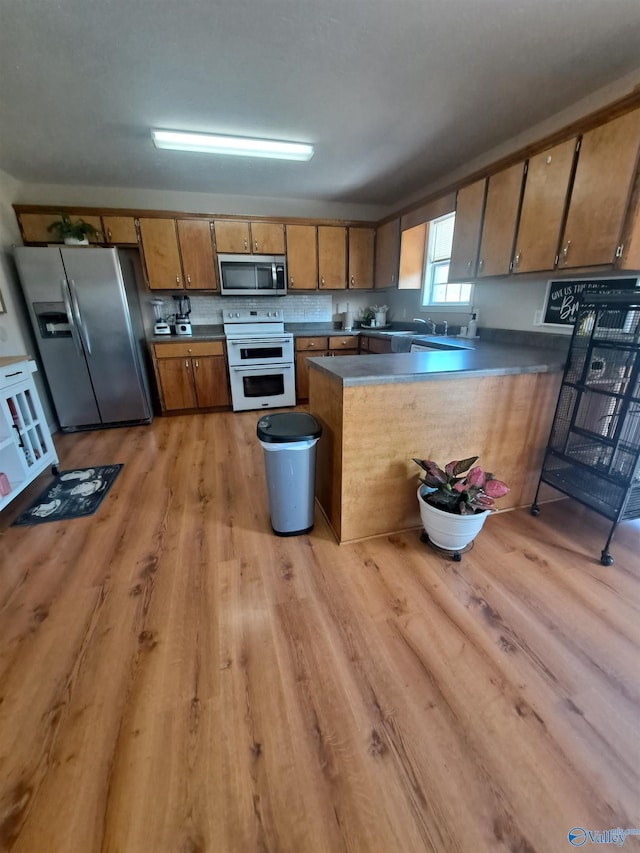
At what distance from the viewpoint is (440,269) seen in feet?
12.0

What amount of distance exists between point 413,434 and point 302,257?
3.26 metres

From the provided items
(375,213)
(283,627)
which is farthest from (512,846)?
(375,213)

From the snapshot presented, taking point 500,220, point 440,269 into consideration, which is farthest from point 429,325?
point 500,220

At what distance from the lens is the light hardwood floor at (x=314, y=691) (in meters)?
0.86

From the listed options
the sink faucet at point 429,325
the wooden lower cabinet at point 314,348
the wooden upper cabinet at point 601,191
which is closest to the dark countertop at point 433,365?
the wooden upper cabinet at point 601,191

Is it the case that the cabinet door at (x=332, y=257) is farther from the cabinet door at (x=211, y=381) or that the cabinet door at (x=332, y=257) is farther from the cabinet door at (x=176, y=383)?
the cabinet door at (x=176, y=383)

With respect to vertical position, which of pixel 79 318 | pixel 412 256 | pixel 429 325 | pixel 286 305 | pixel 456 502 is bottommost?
pixel 456 502

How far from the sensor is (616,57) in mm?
1719

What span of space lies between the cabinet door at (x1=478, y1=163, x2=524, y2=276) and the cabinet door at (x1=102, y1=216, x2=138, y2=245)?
344 cm

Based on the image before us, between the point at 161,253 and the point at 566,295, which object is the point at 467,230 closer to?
the point at 566,295

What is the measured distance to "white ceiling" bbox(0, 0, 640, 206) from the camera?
1.44 metres

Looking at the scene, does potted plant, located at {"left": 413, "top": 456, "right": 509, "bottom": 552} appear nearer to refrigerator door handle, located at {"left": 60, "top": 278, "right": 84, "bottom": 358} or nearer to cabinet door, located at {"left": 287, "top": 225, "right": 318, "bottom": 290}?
cabinet door, located at {"left": 287, "top": 225, "right": 318, "bottom": 290}

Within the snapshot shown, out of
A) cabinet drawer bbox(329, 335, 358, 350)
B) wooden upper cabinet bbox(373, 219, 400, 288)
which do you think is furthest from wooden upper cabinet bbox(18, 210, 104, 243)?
wooden upper cabinet bbox(373, 219, 400, 288)

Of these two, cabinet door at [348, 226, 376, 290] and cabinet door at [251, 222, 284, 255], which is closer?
cabinet door at [251, 222, 284, 255]
